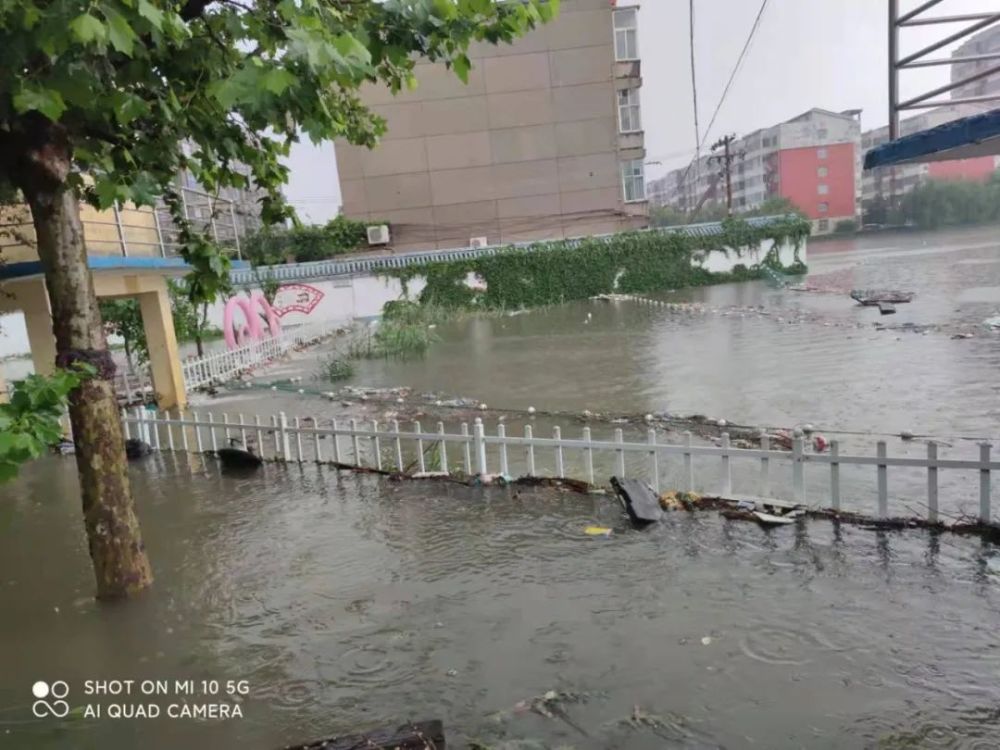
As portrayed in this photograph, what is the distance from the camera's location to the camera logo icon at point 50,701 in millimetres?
3166

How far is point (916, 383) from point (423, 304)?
1863 cm

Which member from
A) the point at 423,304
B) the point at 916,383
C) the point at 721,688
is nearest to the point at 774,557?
the point at 721,688

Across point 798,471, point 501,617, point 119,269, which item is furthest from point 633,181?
point 501,617

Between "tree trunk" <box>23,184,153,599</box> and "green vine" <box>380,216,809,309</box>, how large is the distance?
21981mm

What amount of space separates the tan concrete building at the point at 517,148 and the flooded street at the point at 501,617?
26158 millimetres

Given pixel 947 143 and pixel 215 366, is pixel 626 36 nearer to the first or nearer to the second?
pixel 215 366

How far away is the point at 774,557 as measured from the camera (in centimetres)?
417

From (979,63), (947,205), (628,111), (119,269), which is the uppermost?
(628,111)

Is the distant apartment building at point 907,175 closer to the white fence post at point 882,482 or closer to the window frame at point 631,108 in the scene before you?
the window frame at point 631,108

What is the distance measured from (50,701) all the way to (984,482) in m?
5.05

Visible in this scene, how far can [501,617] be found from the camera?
3725 millimetres

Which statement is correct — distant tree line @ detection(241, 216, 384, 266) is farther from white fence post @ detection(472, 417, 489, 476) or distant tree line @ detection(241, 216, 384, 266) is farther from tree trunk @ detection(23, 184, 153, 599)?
tree trunk @ detection(23, 184, 153, 599)

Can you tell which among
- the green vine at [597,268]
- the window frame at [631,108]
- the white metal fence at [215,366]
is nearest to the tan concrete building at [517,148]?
the window frame at [631,108]

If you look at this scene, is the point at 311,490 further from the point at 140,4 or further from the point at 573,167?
the point at 573,167
